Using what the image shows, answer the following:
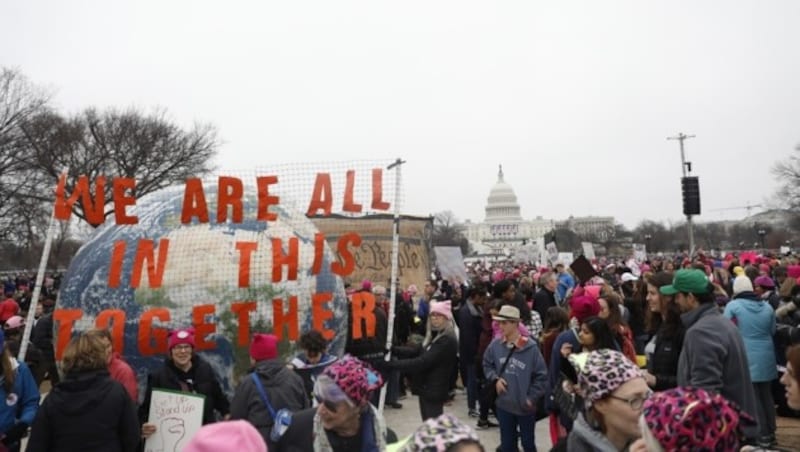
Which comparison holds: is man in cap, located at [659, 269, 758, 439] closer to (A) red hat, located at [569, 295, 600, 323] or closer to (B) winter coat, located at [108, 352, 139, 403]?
(A) red hat, located at [569, 295, 600, 323]

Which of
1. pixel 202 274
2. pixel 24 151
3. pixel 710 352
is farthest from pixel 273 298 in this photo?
pixel 24 151

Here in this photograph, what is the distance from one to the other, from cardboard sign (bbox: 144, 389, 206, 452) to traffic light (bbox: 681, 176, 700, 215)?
20483 mm

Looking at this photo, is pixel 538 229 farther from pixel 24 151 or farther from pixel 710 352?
pixel 710 352

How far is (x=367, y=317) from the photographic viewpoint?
6355 millimetres

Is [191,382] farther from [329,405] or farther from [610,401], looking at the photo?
[610,401]

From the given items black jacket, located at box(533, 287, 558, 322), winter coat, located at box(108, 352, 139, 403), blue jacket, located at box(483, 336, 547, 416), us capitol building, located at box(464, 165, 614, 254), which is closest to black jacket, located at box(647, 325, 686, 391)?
blue jacket, located at box(483, 336, 547, 416)

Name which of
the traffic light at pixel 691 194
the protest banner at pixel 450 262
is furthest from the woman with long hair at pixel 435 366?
the traffic light at pixel 691 194

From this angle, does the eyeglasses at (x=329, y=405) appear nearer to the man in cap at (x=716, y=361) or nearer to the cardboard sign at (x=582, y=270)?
the man in cap at (x=716, y=361)

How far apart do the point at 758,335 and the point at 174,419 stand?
5.95 meters

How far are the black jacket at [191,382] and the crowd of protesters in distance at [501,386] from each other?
11 mm

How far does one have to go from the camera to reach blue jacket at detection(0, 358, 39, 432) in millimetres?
4277

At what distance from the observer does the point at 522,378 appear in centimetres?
540

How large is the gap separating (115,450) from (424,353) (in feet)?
9.55

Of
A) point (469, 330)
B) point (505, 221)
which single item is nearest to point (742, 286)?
point (469, 330)
